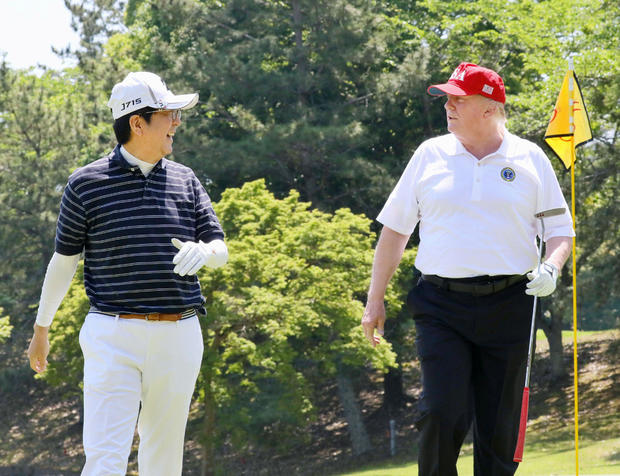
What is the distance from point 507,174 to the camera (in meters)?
4.14

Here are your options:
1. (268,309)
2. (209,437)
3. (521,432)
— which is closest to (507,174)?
(521,432)

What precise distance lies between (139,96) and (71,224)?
23.3 inches

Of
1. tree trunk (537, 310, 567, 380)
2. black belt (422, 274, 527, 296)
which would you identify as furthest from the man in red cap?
tree trunk (537, 310, 567, 380)

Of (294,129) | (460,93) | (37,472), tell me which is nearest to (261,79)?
(294,129)

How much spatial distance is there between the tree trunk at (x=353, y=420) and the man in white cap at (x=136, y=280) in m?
21.7

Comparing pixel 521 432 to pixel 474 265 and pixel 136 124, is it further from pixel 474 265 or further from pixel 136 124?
pixel 136 124

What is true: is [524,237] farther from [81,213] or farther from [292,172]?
[292,172]

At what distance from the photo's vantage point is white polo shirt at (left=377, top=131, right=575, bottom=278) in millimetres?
4094

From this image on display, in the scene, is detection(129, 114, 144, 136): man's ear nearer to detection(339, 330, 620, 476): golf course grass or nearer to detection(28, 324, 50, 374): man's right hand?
detection(28, 324, 50, 374): man's right hand

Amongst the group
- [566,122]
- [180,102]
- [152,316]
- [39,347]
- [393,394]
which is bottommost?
[393,394]

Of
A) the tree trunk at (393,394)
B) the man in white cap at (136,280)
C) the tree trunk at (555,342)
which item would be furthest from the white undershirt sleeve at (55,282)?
the tree trunk at (393,394)

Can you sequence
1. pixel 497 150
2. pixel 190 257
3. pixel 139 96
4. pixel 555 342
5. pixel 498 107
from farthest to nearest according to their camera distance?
pixel 555 342 → pixel 498 107 → pixel 497 150 → pixel 139 96 → pixel 190 257

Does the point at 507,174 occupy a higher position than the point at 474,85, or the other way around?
the point at 474,85

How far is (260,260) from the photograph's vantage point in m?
18.8
